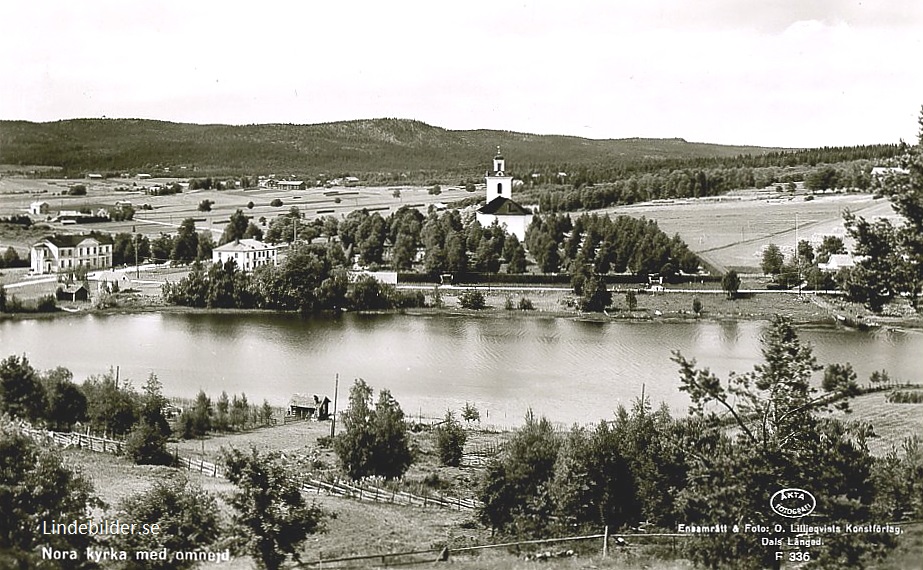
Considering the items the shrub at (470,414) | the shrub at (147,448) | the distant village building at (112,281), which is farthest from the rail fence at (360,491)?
the distant village building at (112,281)

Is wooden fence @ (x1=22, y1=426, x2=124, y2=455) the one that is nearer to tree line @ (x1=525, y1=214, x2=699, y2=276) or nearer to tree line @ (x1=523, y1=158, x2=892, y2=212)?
tree line @ (x1=525, y1=214, x2=699, y2=276)

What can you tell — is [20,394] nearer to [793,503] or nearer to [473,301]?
[793,503]

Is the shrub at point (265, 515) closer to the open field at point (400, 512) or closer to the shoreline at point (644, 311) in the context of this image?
the open field at point (400, 512)

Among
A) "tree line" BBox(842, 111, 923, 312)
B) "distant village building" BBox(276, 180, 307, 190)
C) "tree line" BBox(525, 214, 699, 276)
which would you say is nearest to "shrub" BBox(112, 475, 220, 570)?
"tree line" BBox(842, 111, 923, 312)

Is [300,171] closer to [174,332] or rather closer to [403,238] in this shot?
[403,238]

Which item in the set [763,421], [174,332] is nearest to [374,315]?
[174,332]
